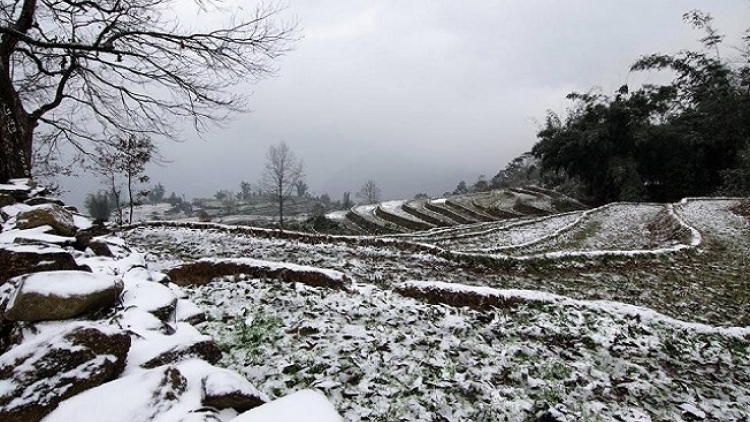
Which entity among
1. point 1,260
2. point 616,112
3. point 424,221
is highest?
point 616,112

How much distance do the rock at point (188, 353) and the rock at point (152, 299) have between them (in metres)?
0.72

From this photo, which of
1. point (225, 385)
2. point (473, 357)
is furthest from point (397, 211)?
point (225, 385)

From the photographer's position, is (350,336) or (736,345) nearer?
(350,336)

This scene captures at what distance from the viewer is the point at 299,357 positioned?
4.45 m

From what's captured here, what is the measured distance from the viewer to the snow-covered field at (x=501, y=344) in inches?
158

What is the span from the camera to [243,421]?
2.11m

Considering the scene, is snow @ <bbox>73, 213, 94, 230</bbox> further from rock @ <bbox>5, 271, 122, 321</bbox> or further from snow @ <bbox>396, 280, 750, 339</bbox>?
snow @ <bbox>396, 280, 750, 339</bbox>

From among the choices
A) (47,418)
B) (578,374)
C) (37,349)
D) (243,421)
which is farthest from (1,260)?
(578,374)

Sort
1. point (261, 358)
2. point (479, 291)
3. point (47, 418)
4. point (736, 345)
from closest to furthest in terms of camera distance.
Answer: point (47, 418) → point (261, 358) → point (736, 345) → point (479, 291)

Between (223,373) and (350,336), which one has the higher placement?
(223,373)

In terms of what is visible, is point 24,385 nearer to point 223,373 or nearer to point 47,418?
point 47,418

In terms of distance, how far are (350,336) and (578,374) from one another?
10.3 ft

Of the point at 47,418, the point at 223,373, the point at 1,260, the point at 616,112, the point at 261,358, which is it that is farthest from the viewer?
the point at 616,112

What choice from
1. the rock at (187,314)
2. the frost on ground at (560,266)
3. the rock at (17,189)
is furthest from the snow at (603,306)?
the rock at (17,189)
